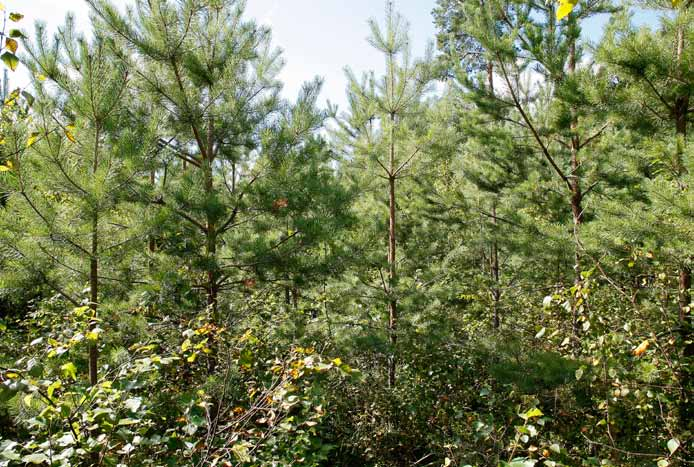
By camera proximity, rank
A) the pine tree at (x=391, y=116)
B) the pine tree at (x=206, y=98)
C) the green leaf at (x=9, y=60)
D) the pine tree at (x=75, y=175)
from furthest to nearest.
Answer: the pine tree at (x=391, y=116) → the pine tree at (x=206, y=98) → the pine tree at (x=75, y=175) → the green leaf at (x=9, y=60)

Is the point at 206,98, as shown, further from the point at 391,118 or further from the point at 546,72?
the point at 546,72

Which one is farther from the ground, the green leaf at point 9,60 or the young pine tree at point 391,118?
the young pine tree at point 391,118

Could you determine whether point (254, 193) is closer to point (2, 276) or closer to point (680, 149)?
point (2, 276)

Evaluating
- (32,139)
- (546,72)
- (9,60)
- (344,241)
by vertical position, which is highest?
(546,72)

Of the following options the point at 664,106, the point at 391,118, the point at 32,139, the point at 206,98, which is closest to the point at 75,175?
the point at 32,139

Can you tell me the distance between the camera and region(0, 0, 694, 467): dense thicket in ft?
9.05

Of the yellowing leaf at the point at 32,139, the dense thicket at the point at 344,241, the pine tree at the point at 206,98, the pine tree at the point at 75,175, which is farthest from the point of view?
the pine tree at the point at 206,98

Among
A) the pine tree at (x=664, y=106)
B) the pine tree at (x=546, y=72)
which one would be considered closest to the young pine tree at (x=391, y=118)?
the pine tree at (x=546, y=72)

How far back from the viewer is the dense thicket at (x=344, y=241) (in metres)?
2.76

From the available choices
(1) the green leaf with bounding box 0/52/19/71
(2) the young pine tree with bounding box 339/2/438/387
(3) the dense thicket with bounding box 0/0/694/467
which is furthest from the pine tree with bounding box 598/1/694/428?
(1) the green leaf with bounding box 0/52/19/71

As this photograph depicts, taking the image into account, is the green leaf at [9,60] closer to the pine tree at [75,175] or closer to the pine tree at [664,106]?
the pine tree at [75,175]

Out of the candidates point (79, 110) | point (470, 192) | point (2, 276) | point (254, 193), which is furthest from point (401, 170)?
point (2, 276)

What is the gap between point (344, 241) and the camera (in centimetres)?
503

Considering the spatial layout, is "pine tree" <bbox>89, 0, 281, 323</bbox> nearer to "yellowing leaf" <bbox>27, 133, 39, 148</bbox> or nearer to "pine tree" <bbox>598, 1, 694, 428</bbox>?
"yellowing leaf" <bbox>27, 133, 39, 148</bbox>
